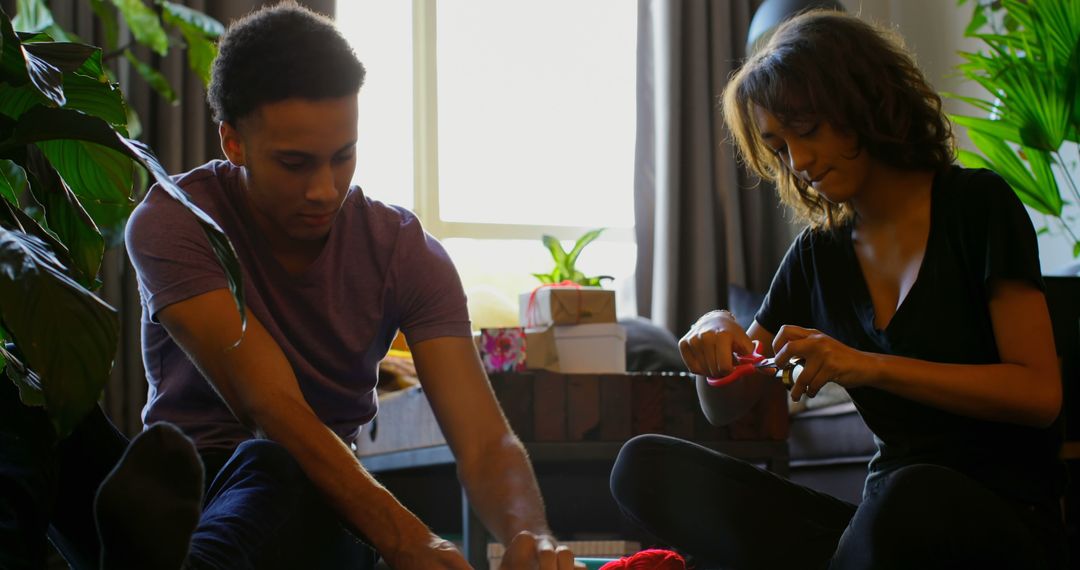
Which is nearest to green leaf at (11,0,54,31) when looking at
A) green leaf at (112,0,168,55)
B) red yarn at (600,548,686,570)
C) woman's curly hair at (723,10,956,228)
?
green leaf at (112,0,168,55)

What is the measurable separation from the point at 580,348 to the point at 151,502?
1.39m

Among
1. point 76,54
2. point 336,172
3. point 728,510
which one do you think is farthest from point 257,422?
point 728,510

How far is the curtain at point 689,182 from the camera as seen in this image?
11.8 ft

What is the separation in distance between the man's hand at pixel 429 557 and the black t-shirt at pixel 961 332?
469 mm

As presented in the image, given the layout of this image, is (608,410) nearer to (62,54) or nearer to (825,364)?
(825,364)

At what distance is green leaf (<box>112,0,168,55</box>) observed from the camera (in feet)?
7.93

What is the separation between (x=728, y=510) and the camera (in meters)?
1.33

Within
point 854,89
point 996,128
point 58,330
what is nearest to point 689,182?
point 996,128

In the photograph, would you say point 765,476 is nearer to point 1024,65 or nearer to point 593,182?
point 1024,65

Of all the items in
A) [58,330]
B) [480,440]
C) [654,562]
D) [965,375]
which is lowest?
[654,562]

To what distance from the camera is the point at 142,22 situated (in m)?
2.46

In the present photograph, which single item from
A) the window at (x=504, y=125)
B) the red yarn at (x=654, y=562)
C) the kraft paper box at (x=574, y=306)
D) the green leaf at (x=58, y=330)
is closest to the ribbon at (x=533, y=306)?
the kraft paper box at (x=574, y=306)

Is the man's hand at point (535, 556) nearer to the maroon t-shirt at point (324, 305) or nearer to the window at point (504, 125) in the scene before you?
the maroon t-shirt at point (324, 305)

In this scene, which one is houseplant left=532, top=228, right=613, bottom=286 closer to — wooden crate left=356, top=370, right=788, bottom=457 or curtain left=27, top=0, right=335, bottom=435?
wooden crate left=356, top=370, right=788, bottom=457
